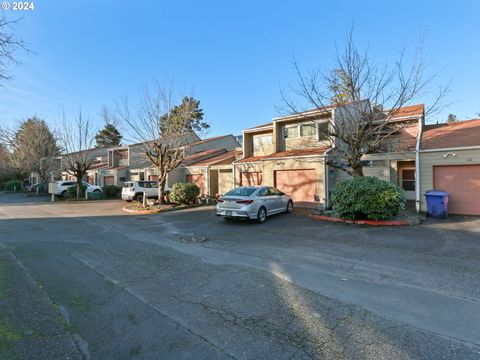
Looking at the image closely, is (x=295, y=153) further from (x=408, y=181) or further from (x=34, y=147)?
(x=34, y=147)

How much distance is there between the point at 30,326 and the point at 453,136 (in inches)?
694

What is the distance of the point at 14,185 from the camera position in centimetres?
4359

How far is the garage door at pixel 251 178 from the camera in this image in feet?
64.7

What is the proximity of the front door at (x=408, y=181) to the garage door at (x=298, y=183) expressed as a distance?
19.3 feet

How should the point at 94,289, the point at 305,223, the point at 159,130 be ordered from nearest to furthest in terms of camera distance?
the point at 94,289, the point at 305,223, the point at 159,130

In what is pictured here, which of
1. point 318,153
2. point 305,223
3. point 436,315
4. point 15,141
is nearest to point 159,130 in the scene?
point 318,153

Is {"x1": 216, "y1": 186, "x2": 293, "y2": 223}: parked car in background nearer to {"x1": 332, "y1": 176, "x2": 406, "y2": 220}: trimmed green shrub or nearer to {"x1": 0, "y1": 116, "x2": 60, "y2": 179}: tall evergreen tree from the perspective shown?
{"x1": 332, "y1": 176, "x2": 406, "y2": 220}: trimmed green shrub

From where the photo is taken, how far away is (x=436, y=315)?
3662mm


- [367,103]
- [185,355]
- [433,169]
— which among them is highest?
[367,103]

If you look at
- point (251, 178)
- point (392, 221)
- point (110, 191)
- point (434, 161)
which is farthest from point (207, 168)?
point (434, 161)

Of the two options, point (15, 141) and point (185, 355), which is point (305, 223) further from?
point (15, 141)

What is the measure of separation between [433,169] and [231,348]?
13718 millimetres

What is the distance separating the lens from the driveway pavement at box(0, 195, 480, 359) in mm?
3039

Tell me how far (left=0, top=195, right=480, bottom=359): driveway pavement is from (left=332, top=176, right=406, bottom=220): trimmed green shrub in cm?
148
